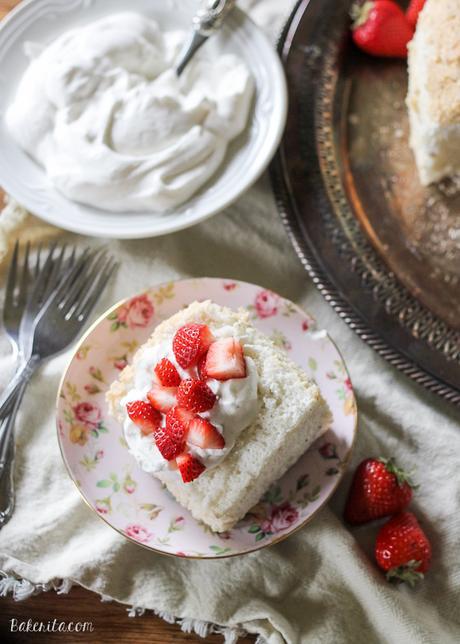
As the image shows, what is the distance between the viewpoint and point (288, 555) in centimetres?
251

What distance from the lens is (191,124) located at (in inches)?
105

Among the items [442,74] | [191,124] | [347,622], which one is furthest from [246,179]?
[347,622]

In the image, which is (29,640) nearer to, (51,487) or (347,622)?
(51,487)

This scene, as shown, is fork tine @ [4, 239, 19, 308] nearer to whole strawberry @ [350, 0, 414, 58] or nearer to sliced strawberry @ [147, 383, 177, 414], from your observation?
sliced strawberry @ [147, 383, 177, 414]

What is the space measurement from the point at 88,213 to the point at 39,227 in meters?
0.22

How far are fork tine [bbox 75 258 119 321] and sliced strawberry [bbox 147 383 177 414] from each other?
0.55 metres

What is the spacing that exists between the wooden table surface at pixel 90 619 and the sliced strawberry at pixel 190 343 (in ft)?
2.70

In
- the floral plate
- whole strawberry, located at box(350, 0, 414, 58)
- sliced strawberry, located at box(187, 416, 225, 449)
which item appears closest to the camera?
sliced strawberry, located at box(187, 416, 225, 449)

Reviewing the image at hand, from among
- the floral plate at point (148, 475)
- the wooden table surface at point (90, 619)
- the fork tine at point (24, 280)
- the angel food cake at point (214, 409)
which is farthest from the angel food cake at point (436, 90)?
the wooden table surface at point (90, 619)

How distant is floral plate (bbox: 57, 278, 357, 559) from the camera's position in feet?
7.86

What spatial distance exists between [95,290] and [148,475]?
24.9 inches

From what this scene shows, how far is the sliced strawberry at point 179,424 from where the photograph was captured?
216 centimetres

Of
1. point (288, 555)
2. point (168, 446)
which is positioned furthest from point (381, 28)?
point (288, 555)

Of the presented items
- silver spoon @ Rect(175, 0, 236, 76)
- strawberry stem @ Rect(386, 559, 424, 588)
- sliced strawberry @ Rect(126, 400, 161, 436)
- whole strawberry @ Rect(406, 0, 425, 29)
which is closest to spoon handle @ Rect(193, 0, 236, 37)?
silver spoon @ Rect(175, 0, 236, 76)
